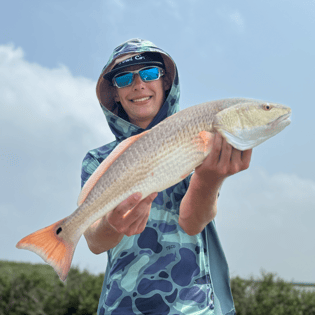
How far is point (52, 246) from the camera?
2.57 m

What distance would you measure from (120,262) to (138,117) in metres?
1.35

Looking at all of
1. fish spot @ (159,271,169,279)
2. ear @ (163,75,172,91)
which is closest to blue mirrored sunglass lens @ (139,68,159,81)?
ear @ (163,75,172,91)

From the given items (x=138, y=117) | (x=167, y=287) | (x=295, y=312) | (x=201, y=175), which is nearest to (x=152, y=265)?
(x=167, y=287)

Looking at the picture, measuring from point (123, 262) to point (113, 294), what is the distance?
0.85ft

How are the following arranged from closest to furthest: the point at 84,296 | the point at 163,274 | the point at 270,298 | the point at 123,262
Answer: the point at 163,274, the point at 123,262, the point at 270,298, the point at 84,296

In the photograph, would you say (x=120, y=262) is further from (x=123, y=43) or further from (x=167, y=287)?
(x=123, y=43)

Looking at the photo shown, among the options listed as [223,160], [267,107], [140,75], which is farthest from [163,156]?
[140,75]

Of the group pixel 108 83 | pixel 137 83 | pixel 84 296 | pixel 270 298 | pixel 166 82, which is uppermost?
pixel 108 83

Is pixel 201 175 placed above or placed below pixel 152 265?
above

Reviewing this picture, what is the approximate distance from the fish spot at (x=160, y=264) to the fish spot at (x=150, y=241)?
81 millimetres

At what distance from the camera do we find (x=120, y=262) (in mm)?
2988

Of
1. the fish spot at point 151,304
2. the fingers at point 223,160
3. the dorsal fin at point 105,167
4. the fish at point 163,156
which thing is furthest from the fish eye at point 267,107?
the fish spot at point 151,304

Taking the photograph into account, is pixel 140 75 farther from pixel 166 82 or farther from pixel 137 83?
pixel 166 82

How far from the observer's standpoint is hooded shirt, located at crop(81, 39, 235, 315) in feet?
9.09
